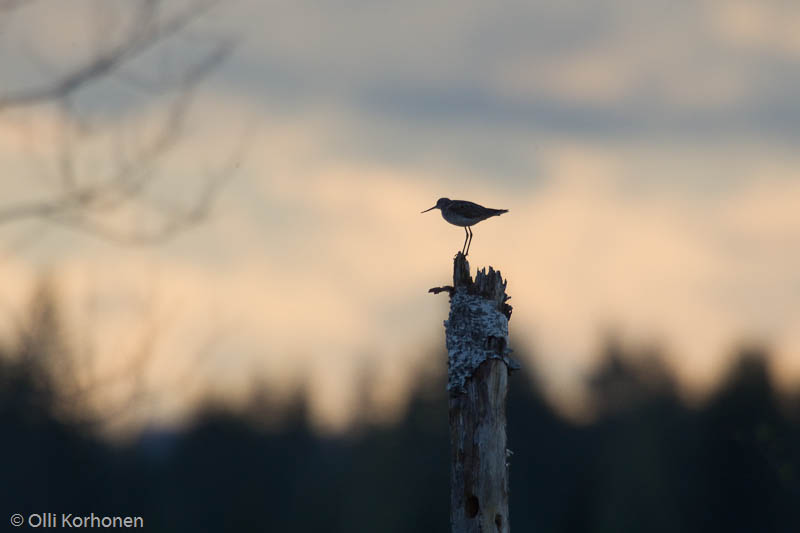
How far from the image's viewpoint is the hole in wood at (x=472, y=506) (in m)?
7.86

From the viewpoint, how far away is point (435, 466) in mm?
34812

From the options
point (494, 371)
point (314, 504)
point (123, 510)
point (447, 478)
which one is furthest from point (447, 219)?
point (123, 510)

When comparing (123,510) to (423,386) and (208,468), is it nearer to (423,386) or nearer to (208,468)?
(208,468)

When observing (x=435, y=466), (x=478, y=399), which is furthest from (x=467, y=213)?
(x=435, y=466)

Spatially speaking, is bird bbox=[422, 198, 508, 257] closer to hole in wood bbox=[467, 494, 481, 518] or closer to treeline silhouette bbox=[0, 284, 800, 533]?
hole in wood bbox=[467, 494, 481, 518]

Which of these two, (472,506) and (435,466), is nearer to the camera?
(472,506)

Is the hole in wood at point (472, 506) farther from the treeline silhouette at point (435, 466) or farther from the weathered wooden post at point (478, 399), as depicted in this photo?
the treeline silhouette at point (435, 466)

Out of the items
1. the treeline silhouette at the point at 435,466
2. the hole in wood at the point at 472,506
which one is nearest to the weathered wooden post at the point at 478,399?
the hole in wood at the point at 472,506

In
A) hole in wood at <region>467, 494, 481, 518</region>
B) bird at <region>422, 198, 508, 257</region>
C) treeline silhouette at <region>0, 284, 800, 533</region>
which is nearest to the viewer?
hole in wood at <region>467, 494, 481, 518</region>

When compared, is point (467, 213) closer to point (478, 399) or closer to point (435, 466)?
point (478, 399)

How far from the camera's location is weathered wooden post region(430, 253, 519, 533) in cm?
787

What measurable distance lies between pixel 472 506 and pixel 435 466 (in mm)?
27478

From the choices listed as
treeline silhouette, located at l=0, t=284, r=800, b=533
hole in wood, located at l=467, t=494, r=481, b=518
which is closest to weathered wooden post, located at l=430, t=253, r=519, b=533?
hole in wood, located at l=467, t=494, r=481, b=518

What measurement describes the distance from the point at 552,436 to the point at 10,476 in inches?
898
